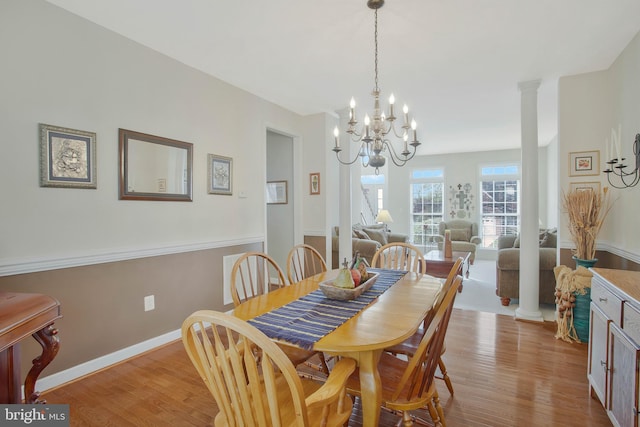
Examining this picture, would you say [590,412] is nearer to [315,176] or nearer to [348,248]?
[348,248]

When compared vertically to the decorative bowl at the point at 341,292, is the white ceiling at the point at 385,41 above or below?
above

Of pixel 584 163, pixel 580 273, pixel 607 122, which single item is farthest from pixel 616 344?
pixel 607 122

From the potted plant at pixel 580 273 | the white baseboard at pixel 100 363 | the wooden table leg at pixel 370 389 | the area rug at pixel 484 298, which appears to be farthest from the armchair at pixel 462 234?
the wooden table leg at pixel 370 389

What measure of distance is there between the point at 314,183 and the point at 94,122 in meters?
2.73

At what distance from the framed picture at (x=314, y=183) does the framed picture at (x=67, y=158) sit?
2708 millimetres

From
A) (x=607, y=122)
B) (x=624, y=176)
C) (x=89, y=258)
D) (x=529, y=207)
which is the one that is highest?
(x=607, y=122)

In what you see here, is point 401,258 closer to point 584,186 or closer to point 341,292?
point 341,292

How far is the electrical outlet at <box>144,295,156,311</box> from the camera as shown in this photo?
2.69 meters

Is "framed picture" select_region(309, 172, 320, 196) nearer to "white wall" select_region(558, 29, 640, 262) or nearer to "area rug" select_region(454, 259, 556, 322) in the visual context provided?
"area rug" select_region(454, 259, 556, 322)

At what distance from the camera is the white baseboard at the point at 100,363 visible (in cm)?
210

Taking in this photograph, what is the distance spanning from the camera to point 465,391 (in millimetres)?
2080

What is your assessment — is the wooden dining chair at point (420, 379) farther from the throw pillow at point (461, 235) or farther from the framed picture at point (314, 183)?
the throw pillow at point (461, 235)

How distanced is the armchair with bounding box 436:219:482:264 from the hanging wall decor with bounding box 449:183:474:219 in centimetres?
30

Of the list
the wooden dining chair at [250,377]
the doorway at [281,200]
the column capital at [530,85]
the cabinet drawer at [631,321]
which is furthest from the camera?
the doorway at [281,200]
